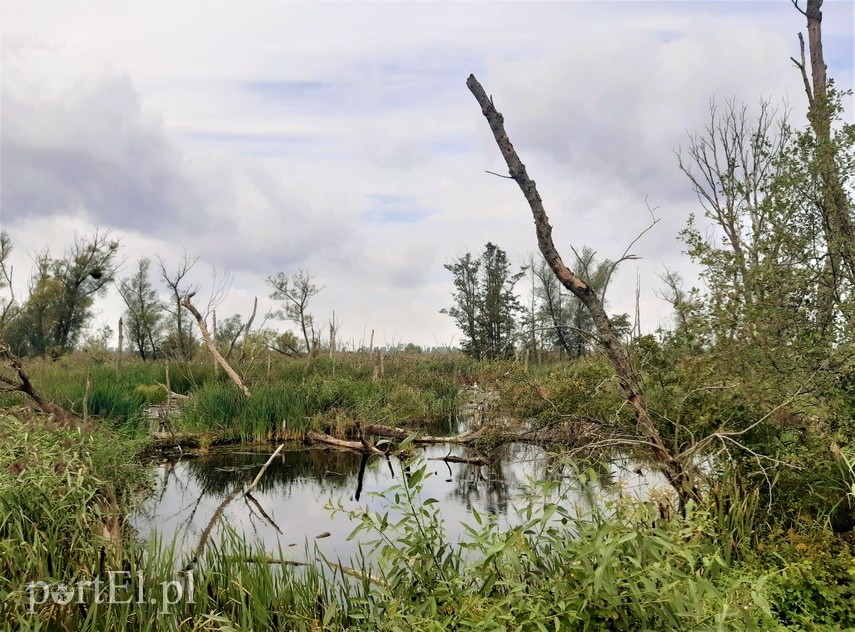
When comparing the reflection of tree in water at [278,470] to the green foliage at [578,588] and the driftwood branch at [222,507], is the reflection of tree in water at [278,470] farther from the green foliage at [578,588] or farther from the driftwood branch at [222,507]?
the green foliage at [578,588]

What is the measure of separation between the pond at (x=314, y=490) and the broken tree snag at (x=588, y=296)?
0.50 m

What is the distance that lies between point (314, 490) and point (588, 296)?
5.28 metres

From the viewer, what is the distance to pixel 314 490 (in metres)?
9.16

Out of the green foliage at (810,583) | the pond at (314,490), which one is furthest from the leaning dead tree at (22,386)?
the green foliage at (810,583)

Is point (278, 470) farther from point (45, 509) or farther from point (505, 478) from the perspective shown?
point (45, 509)

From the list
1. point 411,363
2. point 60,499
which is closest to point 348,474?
point 60,499

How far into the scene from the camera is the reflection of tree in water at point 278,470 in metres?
9.44

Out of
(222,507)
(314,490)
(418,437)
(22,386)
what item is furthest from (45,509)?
(418,437)

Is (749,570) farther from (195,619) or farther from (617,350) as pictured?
(195,619)

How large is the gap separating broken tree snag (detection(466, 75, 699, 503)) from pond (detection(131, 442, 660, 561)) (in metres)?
0.50

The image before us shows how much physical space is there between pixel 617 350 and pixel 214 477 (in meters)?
6.88

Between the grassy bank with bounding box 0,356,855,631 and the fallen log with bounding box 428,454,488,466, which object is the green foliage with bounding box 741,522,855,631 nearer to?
the grassy bank with bounding box 0,356,855,631

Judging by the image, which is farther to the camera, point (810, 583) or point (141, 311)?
point (141, 311)

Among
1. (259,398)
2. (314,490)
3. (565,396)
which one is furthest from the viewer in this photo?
(259,398)
